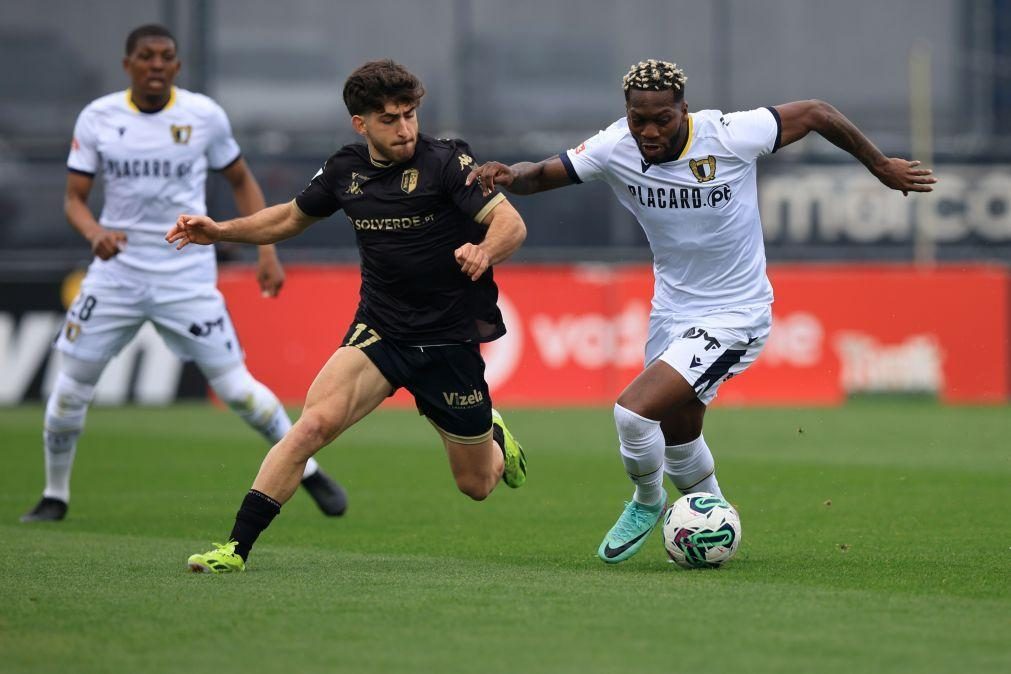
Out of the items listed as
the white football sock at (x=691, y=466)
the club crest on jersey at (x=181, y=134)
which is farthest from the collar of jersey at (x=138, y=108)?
the white football sock at (x=691, y=466)

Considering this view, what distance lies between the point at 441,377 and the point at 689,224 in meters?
1.28

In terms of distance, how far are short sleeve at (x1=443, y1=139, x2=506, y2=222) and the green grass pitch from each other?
59.4 inches

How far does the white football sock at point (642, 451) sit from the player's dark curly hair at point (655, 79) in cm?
135

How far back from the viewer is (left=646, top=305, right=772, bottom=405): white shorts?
7.71 m

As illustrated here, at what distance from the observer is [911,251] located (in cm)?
2405

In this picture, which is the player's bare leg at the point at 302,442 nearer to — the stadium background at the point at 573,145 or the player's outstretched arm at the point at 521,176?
the player's outstretched arm at the point at 521,176

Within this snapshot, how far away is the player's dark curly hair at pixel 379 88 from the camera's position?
293 inches

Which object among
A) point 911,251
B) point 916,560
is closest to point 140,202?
point 916,560

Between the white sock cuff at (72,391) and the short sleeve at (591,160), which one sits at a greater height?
the short sleeve at (591,160)

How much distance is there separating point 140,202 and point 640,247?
46.3ft

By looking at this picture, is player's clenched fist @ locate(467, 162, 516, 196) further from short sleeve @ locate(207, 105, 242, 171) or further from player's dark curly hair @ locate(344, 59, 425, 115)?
short sleeve @ locate(207, 105, 242, 171)

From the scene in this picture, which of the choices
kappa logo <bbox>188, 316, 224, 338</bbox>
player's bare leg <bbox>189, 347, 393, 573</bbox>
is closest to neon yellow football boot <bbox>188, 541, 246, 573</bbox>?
player's bare leg <bbox>189, 347, 393, 573</bbox>

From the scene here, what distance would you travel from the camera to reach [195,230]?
772 cm

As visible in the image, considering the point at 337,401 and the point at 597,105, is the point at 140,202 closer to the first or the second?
the point at 337,401
